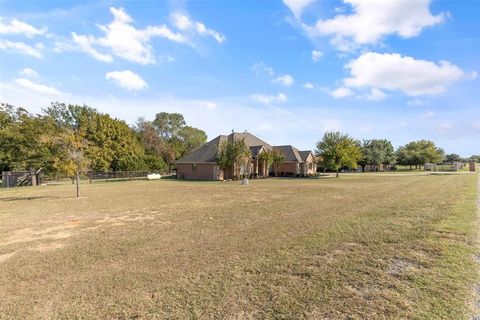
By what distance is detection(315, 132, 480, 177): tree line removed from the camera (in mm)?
38062

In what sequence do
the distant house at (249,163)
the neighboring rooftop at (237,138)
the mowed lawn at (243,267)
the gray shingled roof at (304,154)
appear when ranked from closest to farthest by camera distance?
1. the mowed lawn at (243,267)
2. the distant house at (249,163)
3. the neighboring rooftop at (237,138)
4. the gray shingled roof at (304,154)

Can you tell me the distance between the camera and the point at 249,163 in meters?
38.0

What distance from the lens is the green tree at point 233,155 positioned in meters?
34.2

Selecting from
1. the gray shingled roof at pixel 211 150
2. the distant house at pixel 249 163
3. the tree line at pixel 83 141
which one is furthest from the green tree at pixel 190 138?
the gray shingled roof at pixel 211 150

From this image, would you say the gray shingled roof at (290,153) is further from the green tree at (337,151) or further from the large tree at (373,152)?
the large tree at (373,152)

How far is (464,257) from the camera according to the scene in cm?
568

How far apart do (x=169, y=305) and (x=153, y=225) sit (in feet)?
18.7

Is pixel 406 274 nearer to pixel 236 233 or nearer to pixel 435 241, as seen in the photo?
pixel 435 241

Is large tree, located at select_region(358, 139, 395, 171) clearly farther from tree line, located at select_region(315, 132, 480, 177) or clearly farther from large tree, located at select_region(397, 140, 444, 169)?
large tree, located at select_region(397, 140, 444, 169)

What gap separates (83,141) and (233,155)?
1785 centimetres

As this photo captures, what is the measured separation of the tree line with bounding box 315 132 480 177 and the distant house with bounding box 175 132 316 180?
11.8 ft

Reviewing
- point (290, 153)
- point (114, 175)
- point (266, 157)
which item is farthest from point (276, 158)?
point (114, 175)

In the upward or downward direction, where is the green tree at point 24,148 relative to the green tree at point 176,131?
downward

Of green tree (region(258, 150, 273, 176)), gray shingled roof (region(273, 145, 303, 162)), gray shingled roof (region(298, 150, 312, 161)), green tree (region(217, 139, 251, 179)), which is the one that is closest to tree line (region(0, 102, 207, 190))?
green tree (region(217, 139, 251, 179))
